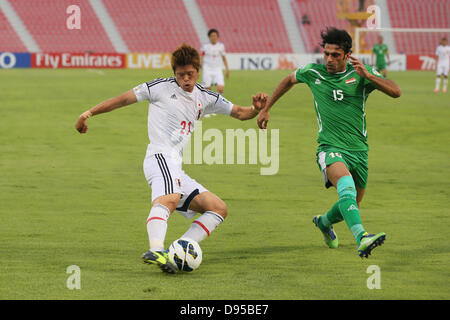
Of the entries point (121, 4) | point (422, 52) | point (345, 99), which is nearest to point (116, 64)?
point (121, 4)

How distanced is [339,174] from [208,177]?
16.8 feet

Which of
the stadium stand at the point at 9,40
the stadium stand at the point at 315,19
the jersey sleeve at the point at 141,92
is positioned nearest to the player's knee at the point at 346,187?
the jersey sleeve at the point at 141,92

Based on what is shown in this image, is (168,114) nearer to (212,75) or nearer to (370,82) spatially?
(370,82)

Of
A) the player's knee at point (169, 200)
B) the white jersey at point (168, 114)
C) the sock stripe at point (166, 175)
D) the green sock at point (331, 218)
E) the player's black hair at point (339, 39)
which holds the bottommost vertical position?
the player's knee at point (169, 200)

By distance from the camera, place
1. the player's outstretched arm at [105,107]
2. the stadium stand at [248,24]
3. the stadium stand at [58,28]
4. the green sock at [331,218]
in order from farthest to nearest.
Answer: the stadium stand at [248,24] < the stadium stand at [58,28] < the green sock at [331,218] < the player's outstretched arm at [105,107]

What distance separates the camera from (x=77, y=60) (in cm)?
4203

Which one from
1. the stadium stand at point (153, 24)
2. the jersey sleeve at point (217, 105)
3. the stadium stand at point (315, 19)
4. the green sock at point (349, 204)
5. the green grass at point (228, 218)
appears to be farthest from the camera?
the stadium stand at point (315, 19)

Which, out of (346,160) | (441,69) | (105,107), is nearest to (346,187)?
(346,160)

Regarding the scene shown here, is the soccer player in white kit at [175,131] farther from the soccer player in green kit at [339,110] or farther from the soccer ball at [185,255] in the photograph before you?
the soccer player in green kit at [339,110]

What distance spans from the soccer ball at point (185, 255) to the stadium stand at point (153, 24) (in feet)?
138

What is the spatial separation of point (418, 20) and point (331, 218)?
48046 millimetres

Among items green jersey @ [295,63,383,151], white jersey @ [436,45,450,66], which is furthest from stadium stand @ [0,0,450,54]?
green jersey @ [295,63,383,151]

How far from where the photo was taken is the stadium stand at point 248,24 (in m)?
49.8

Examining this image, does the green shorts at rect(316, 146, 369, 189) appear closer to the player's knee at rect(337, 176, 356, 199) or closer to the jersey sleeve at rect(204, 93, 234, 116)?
the player's knee at rect(337, 176, 356, 199)
